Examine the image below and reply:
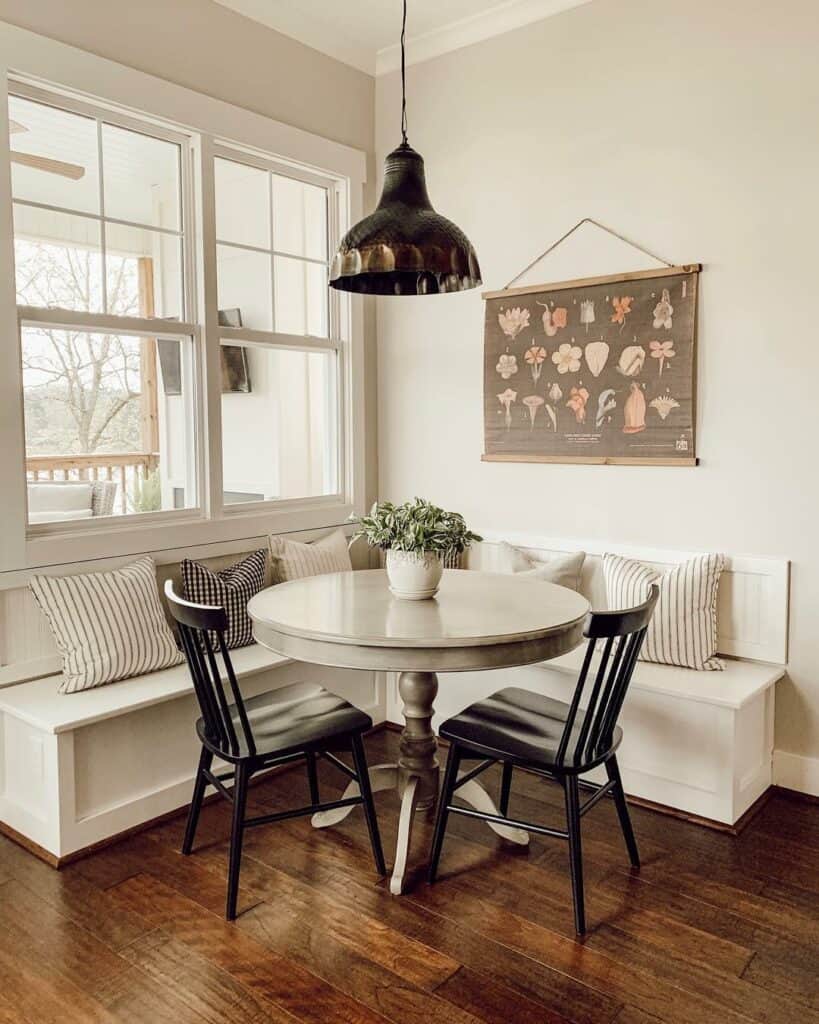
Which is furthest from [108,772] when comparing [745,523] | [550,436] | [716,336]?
[716,336]

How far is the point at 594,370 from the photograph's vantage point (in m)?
3.60

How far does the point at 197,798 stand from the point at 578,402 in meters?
2.20

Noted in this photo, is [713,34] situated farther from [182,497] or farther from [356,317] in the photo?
[182,497]

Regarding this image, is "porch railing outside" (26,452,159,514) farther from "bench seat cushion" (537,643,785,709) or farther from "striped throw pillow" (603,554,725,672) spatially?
"striped throw pillow" (603,554,725,672)

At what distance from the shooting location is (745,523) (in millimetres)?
3271

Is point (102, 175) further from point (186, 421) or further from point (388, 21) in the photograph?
point (388, 21)

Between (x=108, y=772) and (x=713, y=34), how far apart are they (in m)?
3.46

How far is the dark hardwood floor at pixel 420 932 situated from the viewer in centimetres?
205

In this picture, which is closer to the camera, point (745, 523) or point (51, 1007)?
point (51, 1007)

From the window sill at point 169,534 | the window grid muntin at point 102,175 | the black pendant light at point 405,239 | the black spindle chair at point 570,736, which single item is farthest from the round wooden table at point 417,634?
the window grid muntin at point 102,175

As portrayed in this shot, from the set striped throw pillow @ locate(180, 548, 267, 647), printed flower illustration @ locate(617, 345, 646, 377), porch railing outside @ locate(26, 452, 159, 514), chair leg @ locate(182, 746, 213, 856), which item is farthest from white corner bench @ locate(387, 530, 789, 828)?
porch railing outside @ locate(26, 452, 159, 514)

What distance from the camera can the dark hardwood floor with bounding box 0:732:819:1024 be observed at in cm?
205

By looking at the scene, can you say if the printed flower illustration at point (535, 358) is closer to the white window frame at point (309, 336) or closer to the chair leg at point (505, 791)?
the white window frame at point (309, 336)

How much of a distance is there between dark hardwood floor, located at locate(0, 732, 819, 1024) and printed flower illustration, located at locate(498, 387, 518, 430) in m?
→ 1.78
